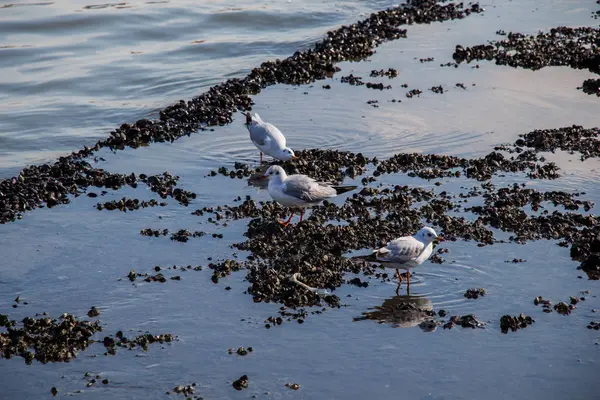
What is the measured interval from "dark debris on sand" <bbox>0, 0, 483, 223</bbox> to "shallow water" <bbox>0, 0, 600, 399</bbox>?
0.38 meters

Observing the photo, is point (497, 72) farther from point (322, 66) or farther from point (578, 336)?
point (578, 336)

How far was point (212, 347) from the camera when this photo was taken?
28.6ft

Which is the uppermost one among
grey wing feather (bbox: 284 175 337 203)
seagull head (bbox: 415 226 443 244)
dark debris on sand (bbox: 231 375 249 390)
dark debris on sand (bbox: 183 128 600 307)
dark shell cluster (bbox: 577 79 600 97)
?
dark shell cluster (bbox: 577 79 600 97)

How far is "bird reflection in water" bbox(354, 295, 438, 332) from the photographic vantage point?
9227 millimetres

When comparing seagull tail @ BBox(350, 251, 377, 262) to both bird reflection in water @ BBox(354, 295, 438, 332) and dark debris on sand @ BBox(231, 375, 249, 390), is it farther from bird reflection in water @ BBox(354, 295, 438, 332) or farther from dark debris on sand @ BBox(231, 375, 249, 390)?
dark debris on sand @ BBox(231, 375, 249, 390)

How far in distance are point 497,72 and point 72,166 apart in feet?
32.1

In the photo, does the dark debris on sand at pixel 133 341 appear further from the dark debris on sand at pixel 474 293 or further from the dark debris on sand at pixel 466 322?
the dark debris on sand at pixel 474 293

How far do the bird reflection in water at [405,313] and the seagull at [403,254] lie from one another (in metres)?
0.34

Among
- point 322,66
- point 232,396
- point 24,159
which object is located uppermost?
point 322,66

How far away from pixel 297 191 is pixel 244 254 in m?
1.27

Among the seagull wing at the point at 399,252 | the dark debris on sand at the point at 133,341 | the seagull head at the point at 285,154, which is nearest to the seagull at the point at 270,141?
the seagull head at the point at 285,154

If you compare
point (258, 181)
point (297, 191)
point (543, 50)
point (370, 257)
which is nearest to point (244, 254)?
point (297, 191)

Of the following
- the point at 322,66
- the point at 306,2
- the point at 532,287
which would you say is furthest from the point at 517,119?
the point at 306,2

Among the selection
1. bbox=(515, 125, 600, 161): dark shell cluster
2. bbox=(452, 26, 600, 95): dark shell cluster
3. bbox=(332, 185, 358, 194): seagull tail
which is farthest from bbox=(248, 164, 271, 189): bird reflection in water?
bbox=(452, 26, 600, 95): dark shell cluster
